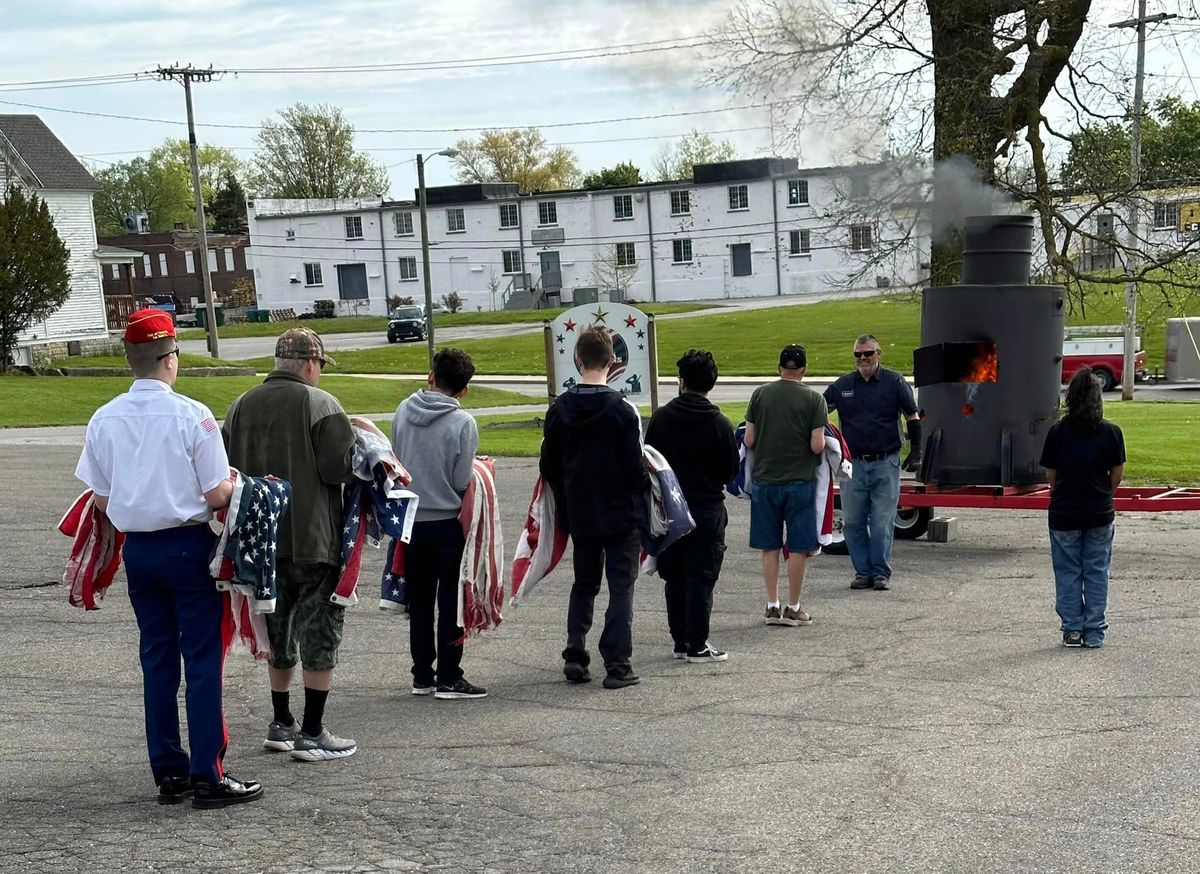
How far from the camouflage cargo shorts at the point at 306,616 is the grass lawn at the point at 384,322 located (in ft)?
205

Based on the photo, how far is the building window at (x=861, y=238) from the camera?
753 inches

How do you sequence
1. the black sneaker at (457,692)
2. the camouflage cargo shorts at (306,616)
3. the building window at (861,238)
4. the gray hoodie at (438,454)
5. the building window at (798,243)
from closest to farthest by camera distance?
1. the camouflage cargo shorts at (306,616)
2. the gray hoodie at (438,454)
3. the black sneaker at (457,692)
4. the building window at (861,238)
5. the building window at (798,243)

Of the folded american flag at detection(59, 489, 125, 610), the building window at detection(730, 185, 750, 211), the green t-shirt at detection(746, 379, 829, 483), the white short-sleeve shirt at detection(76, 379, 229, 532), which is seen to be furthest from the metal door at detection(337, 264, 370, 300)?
the white short-sleeve shirt at detection(76, 379, 229, 532)

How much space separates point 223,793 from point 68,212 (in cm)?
5030

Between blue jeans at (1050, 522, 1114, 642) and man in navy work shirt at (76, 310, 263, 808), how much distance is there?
5030mm

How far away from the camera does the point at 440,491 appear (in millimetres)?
7262

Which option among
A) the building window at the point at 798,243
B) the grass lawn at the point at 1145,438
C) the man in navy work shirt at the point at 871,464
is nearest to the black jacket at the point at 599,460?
the man in navy work shirt at the point at 871,464

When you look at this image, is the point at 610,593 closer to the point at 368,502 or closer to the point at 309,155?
the point at 368,502

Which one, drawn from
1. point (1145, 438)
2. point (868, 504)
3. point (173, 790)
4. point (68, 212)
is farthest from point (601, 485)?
point (68, 212)

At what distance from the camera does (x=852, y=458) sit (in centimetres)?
1086

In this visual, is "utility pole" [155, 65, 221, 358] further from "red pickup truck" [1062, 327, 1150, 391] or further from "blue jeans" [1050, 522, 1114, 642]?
"blue jeans" [1050, 522, 1114, 642]

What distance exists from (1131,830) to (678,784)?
1759 mm

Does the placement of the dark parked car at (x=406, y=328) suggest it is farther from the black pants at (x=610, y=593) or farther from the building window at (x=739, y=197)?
the black pants at (x=610, y=593)

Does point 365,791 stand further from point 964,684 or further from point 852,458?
point 852,458
